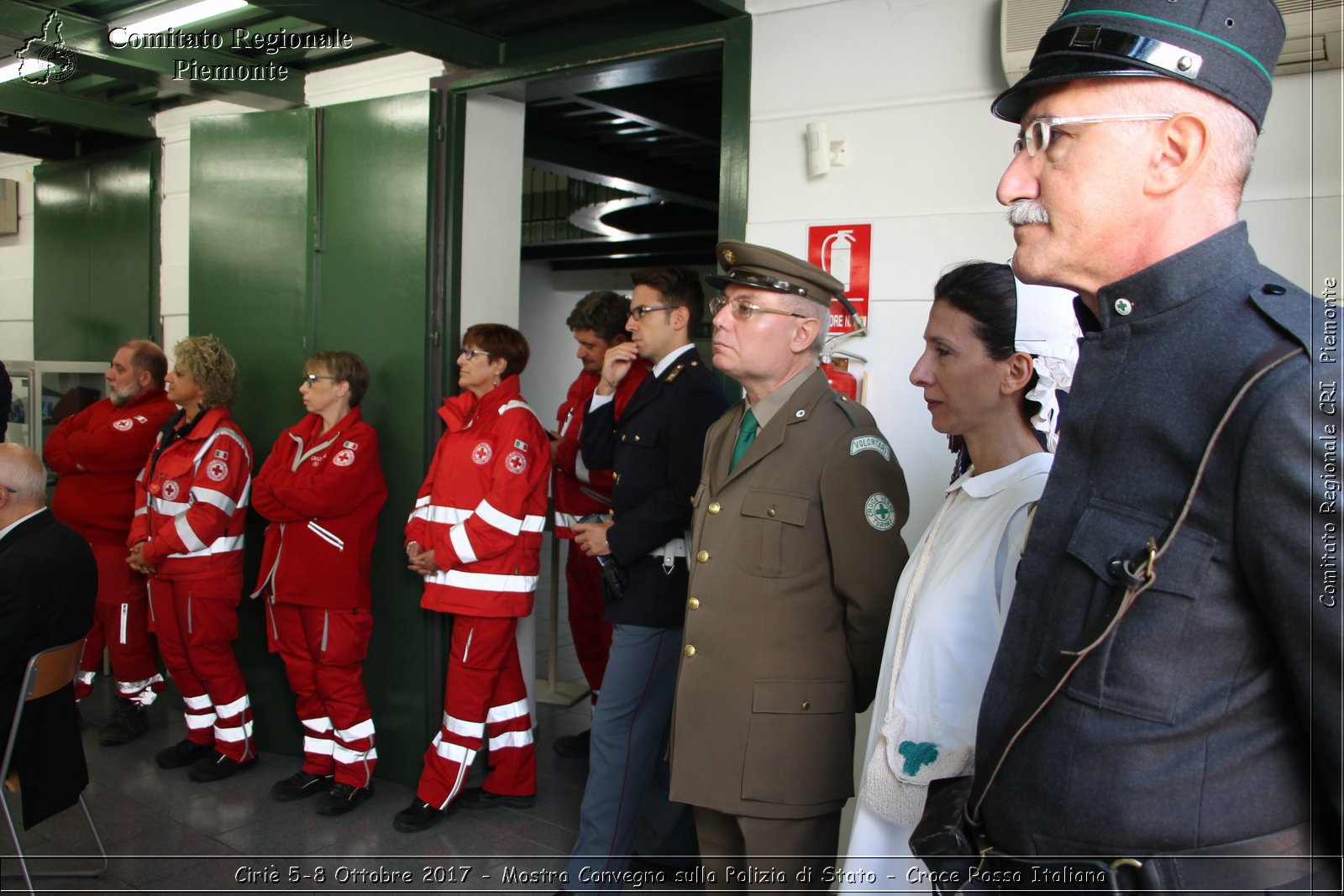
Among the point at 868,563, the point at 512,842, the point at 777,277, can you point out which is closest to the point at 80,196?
the point at 512,842

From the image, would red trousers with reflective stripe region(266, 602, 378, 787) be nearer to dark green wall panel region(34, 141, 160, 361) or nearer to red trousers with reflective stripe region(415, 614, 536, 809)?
red trousers with reflective stripe region(415, 614, 536, 809)

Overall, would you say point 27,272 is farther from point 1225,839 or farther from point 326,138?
point 1225,839

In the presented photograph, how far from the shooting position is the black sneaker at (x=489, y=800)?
13.1ft

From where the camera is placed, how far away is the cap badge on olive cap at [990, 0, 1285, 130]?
3.45 ft

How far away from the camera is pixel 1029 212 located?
117 centimetres

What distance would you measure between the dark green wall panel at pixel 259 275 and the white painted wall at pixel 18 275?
288cm

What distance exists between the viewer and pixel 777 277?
101 inches

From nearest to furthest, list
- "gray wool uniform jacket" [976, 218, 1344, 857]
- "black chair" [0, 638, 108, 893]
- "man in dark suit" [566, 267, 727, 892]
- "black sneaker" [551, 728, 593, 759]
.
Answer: "gray wool uniform jacket" [976, 218, 1344, 857], "black chair" [0, 638, 108, 893], "man in dark suit" [566, 267, 727, 892], "black sneaker" [551, 728, 593, 759]

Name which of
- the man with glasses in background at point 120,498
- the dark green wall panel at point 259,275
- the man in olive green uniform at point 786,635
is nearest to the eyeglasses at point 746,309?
the man in olive green uniform at point 786,635

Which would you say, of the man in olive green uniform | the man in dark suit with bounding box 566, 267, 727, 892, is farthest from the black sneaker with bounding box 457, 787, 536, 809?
the man in olive green uniform

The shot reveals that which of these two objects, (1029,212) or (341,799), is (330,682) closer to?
(341,799)

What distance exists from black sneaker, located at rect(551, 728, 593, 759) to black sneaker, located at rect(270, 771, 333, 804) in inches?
40.5

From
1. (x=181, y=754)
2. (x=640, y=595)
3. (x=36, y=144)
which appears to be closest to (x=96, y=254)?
(x=36, y=144)

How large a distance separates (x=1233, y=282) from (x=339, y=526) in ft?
11.8
